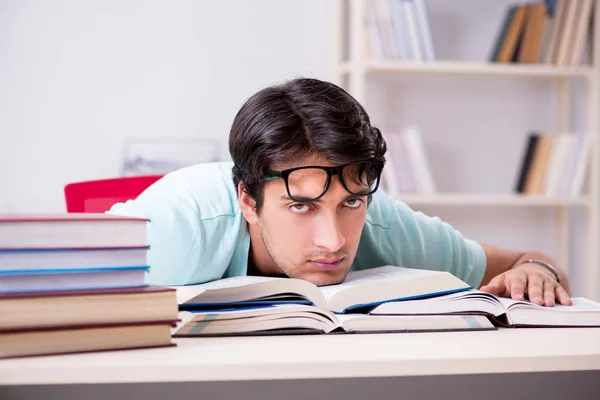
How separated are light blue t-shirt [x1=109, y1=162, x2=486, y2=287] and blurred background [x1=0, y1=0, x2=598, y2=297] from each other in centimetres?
154

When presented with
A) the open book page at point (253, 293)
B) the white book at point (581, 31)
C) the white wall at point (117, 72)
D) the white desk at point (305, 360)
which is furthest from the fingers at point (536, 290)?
the white book at point (581, 31)

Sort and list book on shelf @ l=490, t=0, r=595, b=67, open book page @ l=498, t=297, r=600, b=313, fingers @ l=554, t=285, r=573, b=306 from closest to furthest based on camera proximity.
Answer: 1. open book page @ l=498, t=297, r=600, b=313
2. fingers @ l=554, t=285, r=573, b=306
3. book on shelf @ l=490, t=0, r=595, b=67

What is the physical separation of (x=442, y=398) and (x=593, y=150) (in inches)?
98.1

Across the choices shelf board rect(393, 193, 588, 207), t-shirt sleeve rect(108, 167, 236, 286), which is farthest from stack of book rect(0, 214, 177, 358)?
shelf board rect(393, 193, 588, 207)

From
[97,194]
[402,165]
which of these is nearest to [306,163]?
[97,194]

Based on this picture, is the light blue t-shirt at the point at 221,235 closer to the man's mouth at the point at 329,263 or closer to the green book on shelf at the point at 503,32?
the man's mouth at the point at 329,263

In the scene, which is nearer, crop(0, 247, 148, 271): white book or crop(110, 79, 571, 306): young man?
crop(0, 247, 148, 271): white book

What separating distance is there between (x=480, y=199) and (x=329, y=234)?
7.11 ft

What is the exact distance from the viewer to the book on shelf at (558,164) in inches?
131

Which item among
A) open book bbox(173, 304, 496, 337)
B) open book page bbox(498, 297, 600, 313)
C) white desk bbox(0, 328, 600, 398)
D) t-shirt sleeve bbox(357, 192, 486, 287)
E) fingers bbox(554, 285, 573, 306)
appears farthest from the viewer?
t-shirt sleeve bbox(357, 192, 486, 287)

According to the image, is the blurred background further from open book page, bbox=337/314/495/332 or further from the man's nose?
open book page, bbox=337/314/495/332

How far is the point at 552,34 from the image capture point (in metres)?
3.38

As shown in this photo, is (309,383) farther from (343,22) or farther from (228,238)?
(343,22)

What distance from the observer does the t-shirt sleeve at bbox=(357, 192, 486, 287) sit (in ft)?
5.18
